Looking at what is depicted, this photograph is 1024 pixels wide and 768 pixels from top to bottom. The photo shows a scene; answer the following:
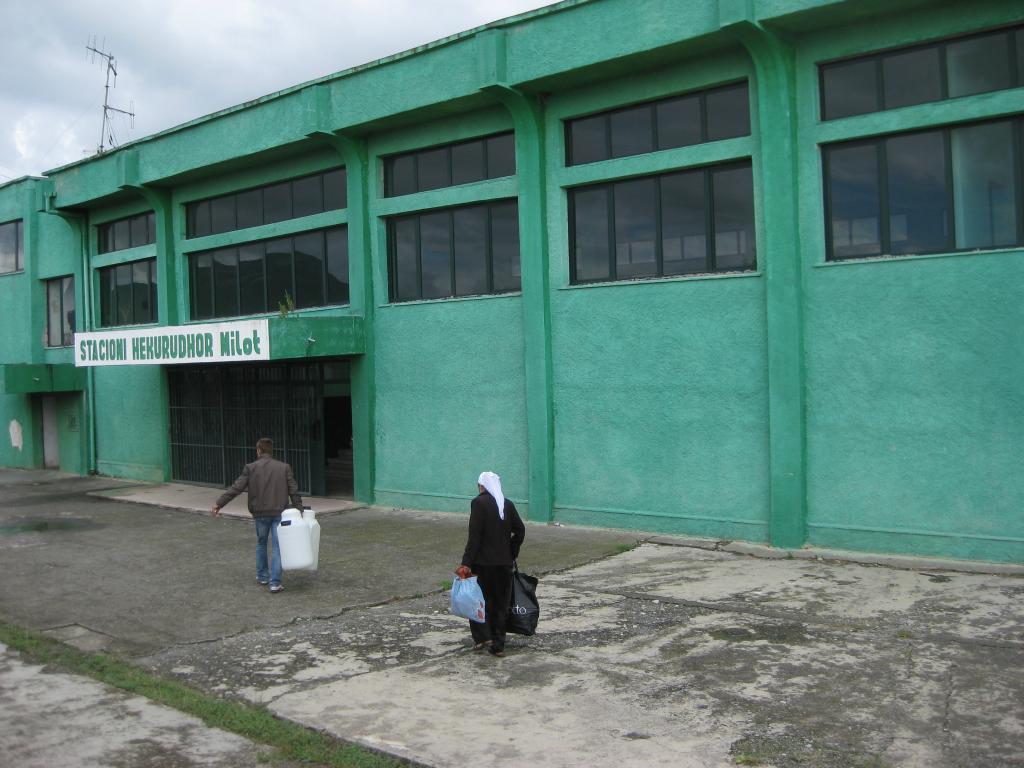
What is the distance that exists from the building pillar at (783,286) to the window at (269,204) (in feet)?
27.0

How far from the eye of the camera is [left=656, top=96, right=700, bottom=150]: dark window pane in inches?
522

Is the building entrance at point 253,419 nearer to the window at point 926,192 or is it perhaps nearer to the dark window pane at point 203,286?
the dark window pane at point 203,286

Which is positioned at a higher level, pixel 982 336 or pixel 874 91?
pixel 874 91

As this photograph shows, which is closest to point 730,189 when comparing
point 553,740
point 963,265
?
point 963,265

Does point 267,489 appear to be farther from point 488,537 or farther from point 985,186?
point 985,186

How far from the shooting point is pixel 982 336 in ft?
35.8

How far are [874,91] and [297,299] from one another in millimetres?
11209

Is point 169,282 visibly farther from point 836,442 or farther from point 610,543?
point 836,442

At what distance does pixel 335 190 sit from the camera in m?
17.8

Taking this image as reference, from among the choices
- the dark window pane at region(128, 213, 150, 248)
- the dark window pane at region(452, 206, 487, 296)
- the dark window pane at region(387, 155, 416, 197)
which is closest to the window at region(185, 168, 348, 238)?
the dark window pane at region(387, 155, 416, 197)

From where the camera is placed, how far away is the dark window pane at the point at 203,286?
66.9 feet

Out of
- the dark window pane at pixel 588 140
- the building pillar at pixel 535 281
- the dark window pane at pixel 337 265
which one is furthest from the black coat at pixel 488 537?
the dark window pane at pixel 337 265

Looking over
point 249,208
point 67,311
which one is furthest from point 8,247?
point 249,208

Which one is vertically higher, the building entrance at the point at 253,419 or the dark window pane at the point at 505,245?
the dark window pane at the point at 505,245
